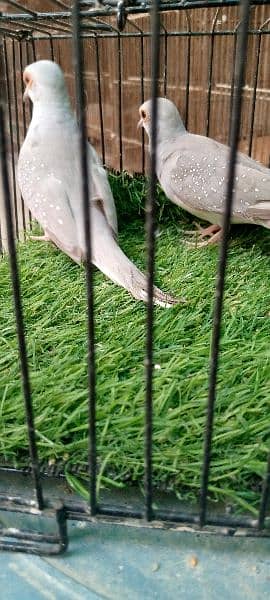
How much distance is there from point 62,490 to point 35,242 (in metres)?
0.90

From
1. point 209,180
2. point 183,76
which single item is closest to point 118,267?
point 209,180

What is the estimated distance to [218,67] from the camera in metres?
2.25

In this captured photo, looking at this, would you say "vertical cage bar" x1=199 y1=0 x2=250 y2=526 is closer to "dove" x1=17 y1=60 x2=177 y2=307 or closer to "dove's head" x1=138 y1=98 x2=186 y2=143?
"dove" x1=17 y1=60 x2=177 y2=307

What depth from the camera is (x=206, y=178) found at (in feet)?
4.33

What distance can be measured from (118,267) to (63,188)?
11.4 inches

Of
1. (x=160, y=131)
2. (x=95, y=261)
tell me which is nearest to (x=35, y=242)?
(x=95, y=261)

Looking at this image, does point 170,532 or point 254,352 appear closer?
point 170,532

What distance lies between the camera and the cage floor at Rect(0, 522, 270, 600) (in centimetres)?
→ 59

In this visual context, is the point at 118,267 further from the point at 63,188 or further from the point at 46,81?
the point at 46,81

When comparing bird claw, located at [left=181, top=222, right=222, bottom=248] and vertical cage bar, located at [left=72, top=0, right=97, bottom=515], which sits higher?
vertical cage bar, located at [left=72, top=0, right=97, bottom=515]

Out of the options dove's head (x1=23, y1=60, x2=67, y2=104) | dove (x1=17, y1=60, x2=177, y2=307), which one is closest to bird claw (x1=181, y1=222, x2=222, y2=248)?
dove (x1=17, y1=60, x2=177, y2=307)

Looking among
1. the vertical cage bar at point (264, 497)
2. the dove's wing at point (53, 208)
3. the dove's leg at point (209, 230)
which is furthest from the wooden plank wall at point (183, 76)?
the vertical cage bar at point (264, 497)

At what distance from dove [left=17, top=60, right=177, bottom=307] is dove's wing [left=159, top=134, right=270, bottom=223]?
0.61ft

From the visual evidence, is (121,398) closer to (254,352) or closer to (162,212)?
(254,352)
